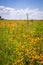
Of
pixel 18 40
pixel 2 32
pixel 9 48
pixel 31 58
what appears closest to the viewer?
pixel 31 58

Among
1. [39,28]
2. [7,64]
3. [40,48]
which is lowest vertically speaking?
[7,64]

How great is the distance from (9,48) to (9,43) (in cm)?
49

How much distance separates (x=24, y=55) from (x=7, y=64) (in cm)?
82

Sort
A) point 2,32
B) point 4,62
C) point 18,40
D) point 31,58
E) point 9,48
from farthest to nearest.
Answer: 1. point 2,32
2. point 18,40
3. point 9,48
4. point 4,62
5. point 31,58

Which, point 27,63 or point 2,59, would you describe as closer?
point 27,63

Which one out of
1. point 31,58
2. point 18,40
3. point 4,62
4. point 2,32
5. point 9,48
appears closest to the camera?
point 31,58

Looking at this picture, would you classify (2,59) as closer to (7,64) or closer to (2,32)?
(7,64)

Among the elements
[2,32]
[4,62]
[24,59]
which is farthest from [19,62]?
[2,32]

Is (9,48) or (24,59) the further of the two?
(9,48)

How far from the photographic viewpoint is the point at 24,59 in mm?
7480

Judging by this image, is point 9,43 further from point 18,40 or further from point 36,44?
point 36,44

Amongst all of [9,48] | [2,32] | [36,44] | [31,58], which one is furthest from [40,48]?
[2,32]

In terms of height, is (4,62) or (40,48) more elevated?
(40,48)

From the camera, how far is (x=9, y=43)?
9188 mm
